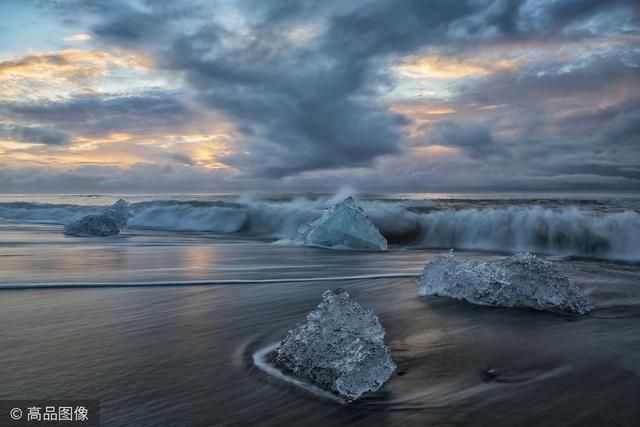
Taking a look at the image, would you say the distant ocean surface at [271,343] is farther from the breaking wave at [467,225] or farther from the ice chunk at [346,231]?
the breaking wave at [467,225]

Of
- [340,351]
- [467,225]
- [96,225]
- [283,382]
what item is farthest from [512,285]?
[96,225]

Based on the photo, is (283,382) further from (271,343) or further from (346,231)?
(346,231)

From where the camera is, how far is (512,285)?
4.24m

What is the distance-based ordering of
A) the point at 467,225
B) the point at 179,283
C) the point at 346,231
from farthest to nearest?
1. the point at 467,225
2. the point at 346,231
3. the point at 179,283

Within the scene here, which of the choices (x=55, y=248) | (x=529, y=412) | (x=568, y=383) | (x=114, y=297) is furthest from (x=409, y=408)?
(x=55, y=248)

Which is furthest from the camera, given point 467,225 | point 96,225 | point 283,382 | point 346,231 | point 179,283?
point 96,225

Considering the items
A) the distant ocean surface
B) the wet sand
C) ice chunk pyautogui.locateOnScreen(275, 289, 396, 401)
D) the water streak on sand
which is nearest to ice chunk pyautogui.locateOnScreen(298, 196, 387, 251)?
the distant ocean surface

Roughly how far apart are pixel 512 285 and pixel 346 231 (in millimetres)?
7116

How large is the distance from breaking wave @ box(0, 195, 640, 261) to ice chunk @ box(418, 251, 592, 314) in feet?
20.6

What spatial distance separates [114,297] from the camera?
15.2 feet

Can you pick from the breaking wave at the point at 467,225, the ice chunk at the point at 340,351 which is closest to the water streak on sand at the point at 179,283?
the ice chunk at the point at 340,351

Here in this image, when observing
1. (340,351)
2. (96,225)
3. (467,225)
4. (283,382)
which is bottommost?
(283,382)

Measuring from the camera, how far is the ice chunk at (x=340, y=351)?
2.33m

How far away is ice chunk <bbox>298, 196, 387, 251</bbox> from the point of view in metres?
11.2
